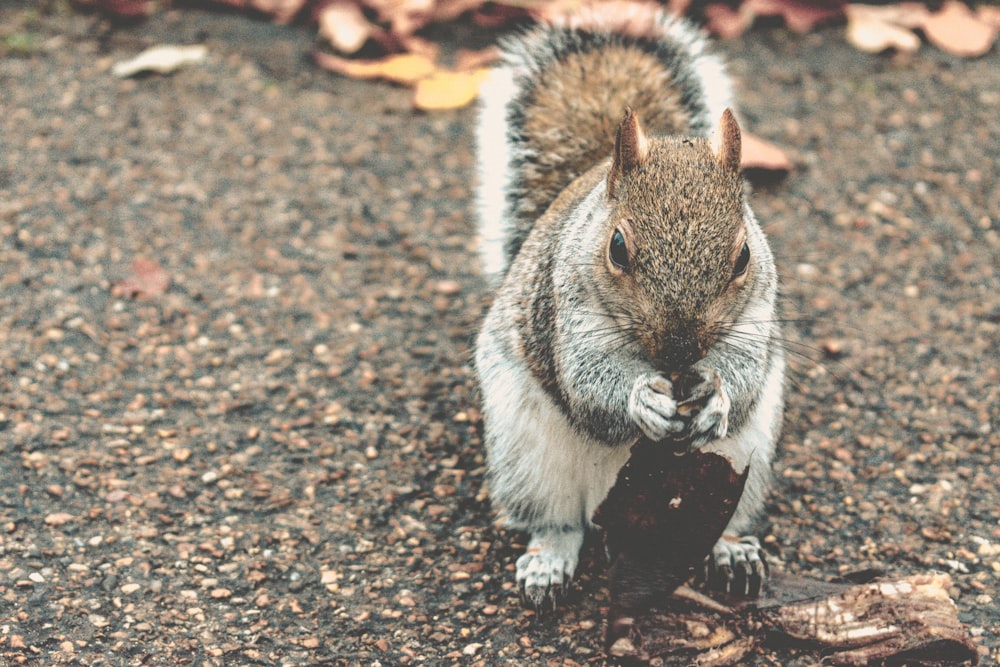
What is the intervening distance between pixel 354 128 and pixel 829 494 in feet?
7.70

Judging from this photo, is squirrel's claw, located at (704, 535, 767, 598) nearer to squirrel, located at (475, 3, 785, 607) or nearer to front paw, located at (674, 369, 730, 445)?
squirrel, located at (475, 3, 785, 607)

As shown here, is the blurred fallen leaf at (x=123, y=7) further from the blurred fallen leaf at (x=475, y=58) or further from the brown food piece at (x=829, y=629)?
the brown food piece at (x=829, y=629)

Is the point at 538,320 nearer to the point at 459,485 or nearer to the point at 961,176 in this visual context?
the point at 459,485

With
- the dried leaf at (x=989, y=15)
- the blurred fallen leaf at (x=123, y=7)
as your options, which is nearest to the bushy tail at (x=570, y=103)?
the blurred fallen leaf at (x=123, y=7)

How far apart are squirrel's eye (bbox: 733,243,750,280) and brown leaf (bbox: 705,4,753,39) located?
2.91 metres

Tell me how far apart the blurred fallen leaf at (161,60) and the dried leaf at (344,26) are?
0.50 m

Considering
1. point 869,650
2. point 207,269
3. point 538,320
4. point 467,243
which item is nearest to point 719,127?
point 538,320

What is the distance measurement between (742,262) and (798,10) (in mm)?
3127

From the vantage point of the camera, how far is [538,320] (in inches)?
111

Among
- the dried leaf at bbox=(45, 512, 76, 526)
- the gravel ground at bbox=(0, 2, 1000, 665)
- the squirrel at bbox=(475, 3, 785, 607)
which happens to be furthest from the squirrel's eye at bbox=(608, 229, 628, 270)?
the dried leaf at bbox=(45, 512, 76, 526)

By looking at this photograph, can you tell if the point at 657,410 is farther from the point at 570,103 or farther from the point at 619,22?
the point at 619,22

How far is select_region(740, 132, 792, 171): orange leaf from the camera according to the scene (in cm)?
434

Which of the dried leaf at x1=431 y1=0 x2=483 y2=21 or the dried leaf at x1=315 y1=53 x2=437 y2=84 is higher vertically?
the dried leaf at x1=431 y1=0 x2=483 y2=21

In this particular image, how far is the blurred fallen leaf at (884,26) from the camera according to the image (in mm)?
5035
